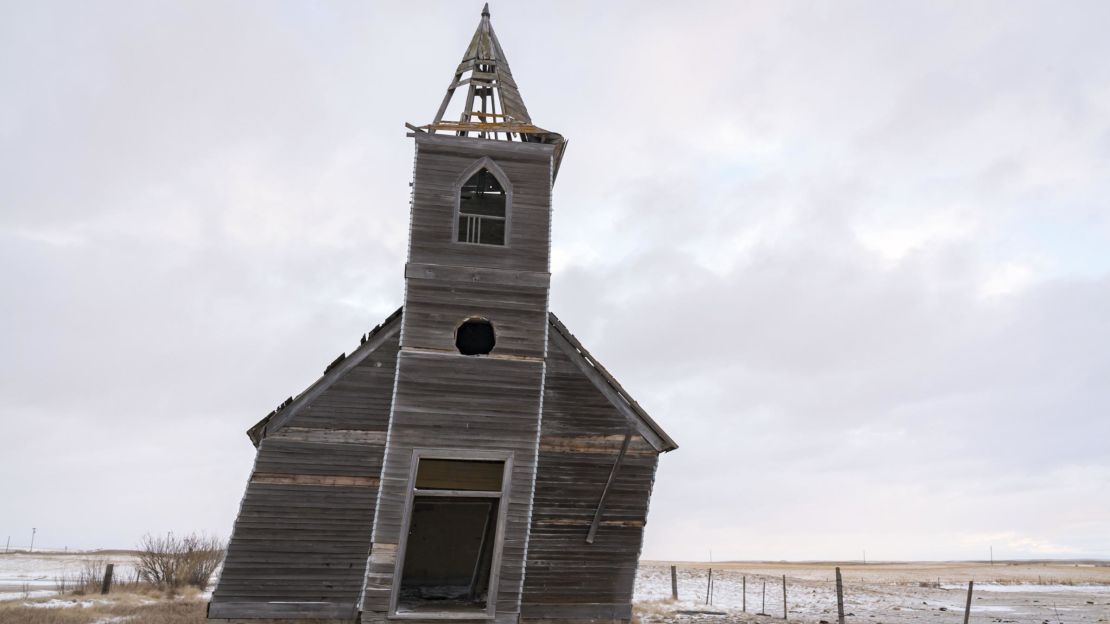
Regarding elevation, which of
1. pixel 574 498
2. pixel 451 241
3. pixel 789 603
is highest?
pixel 451 241

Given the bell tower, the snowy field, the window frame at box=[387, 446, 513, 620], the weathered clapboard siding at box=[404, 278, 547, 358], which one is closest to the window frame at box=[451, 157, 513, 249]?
the bell tower

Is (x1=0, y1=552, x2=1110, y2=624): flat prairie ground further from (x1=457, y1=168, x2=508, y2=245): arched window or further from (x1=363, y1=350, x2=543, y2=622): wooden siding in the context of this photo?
(x1=457, y1=168, x2=508, y2=245): arched window

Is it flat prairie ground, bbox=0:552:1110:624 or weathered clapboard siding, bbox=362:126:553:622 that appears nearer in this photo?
weathered clapboard siding, bbox=362:126:553:622

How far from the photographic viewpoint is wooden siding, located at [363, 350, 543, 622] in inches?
528

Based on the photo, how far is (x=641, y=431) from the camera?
52.0 ft

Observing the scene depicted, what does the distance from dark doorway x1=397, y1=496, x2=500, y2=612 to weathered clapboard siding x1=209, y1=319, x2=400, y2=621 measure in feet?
12.6

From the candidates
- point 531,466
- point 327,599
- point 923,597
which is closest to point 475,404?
point 531,466

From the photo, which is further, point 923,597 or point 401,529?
point 923,597

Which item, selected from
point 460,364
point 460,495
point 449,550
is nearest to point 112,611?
point 449,550

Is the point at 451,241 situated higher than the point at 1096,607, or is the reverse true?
the point at 451,241

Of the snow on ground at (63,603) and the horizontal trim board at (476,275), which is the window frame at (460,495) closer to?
the horizontal trim board at (476,275)

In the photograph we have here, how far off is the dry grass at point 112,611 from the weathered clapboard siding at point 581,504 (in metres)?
7.54

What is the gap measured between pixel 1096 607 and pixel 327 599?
107ft

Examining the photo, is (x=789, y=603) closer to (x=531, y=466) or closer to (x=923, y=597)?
(x=923, y=597)
